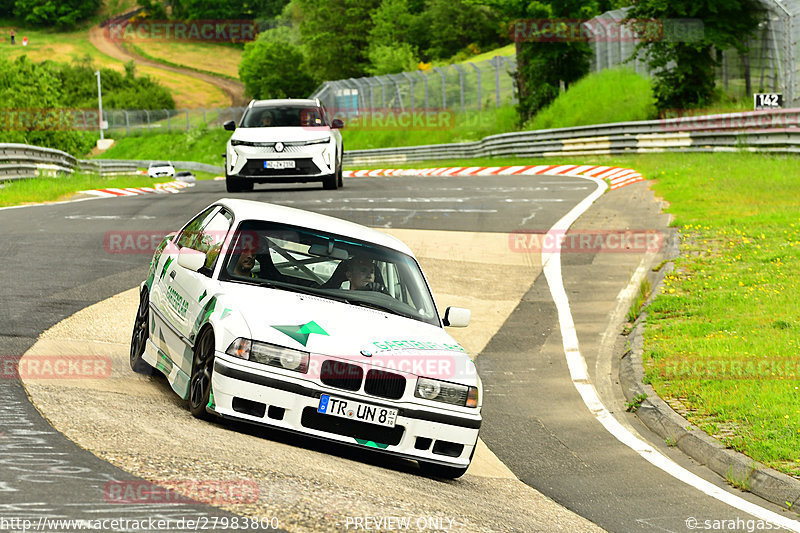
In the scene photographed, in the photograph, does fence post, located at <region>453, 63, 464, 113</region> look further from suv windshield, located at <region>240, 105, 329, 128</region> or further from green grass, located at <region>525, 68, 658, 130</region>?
suv windshield, located at <region>240, 105, 329, 128</region>

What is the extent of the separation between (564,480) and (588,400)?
2.55 m

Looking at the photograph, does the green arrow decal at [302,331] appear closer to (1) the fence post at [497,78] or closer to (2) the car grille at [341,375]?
(2) the car grille at [341,375]

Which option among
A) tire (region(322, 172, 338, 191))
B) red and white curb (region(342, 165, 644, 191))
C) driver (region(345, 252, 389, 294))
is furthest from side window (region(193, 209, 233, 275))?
red and white curb (region(342, 165, 644, 191))

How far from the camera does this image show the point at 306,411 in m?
6.97

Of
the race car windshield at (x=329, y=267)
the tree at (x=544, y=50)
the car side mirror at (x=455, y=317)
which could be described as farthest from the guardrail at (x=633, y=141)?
the race car windshield at (x=329, y=267)

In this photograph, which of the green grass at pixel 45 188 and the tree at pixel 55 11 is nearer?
the green grass at pixel 45 188

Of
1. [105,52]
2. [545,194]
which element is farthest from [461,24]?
[545,194]

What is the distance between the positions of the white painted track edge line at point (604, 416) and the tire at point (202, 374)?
11.7 ft

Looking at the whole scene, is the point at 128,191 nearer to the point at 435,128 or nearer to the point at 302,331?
the point at 302,331

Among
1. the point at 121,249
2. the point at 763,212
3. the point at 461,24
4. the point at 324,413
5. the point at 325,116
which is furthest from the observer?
the point at 461,24

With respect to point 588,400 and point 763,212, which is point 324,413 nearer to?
point 588,400

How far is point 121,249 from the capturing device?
51.7 ft

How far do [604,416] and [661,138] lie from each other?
24186mm

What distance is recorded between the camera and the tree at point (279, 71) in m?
115
